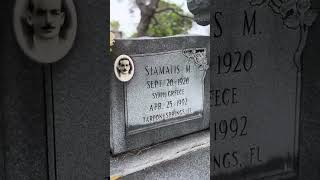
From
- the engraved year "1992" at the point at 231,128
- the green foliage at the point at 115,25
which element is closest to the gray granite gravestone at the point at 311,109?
the engraved year "1992" at the point at 231,128

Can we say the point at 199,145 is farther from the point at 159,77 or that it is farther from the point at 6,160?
the point at 6,160

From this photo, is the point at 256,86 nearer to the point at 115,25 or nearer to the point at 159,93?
the point at 159,93

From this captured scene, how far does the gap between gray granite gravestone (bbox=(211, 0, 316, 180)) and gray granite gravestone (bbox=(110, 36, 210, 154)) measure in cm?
234

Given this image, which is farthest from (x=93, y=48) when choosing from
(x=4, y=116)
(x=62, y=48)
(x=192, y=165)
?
(x=192, y=165)

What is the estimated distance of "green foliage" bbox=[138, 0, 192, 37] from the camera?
12.3 metres

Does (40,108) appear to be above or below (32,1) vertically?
below

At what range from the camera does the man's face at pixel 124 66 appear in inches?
177

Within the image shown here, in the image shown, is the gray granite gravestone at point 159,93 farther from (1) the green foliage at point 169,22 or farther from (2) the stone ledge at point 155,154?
(1) the green foliage at point 169,22

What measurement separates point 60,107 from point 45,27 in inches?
11.2

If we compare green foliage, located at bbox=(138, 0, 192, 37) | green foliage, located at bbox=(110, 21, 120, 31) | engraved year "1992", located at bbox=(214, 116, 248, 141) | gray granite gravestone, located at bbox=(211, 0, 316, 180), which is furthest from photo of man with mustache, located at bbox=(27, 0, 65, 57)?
green foliage, located at bbox=(110, 21, 120, 31)

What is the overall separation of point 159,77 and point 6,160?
343 cm

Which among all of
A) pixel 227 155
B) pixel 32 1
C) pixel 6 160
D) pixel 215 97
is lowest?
pixel 227 155

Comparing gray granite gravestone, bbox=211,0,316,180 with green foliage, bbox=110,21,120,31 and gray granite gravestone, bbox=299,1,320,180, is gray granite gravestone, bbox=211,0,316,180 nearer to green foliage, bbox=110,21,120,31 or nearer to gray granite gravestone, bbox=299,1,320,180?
gray granite gravestone, bbox=299,1,320,180

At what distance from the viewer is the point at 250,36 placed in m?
2.20
